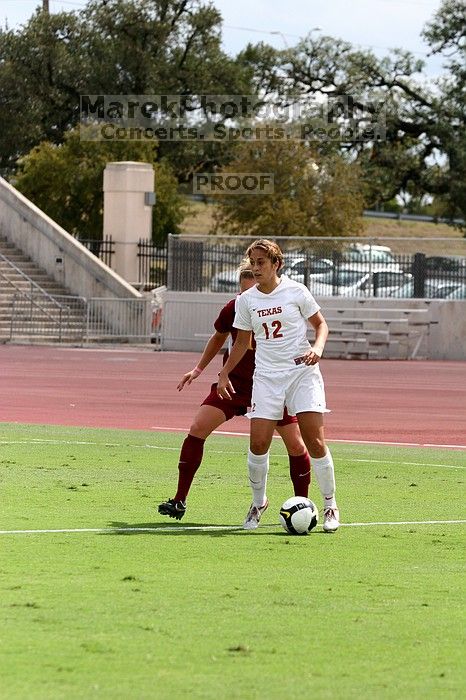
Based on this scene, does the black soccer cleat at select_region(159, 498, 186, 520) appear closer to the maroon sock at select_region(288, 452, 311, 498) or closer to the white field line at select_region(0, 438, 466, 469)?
the maroon sock at select_region(288, 452, 311, 498)

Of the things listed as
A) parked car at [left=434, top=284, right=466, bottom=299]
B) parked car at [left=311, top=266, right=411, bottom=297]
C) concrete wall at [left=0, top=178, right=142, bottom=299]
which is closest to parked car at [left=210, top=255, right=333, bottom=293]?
parked car at [left=311, top=266, right=411, bottom=297]

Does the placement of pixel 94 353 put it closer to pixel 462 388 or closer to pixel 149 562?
pixel 462 388

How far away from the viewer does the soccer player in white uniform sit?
10953 mm

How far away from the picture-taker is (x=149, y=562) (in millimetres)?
9625

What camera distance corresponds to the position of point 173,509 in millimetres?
11383

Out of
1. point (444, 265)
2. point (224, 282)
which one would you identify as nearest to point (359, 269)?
point (444, 265)

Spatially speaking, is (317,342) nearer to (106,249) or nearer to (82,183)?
(106,249)

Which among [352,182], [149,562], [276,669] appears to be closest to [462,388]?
[149,562]

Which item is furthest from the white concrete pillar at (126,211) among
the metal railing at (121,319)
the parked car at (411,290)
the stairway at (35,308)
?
the parked car at (411,290)

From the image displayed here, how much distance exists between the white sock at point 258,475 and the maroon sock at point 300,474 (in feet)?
0.68

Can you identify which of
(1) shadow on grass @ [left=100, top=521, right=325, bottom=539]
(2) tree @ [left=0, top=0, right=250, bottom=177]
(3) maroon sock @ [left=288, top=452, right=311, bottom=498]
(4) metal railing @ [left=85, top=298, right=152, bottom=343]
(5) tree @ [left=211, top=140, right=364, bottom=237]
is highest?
(2) tree @ [left=0, top=0, right=250, bottom=177]

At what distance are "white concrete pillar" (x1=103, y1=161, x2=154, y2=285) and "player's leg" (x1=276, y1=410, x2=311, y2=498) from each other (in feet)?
119

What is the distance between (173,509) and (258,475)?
0.64 metres

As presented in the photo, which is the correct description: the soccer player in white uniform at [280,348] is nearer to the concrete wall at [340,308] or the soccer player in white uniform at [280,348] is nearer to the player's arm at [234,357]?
the player's arm at [234,357]
